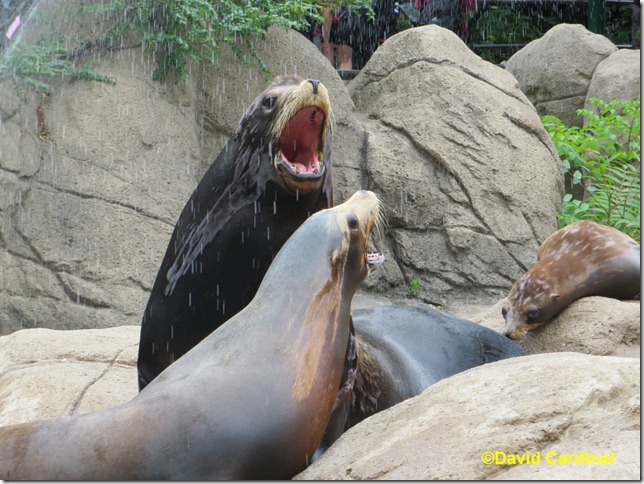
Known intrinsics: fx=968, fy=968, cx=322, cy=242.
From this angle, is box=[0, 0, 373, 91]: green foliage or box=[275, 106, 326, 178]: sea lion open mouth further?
box=[0, 0, 373, 91]: green foliage

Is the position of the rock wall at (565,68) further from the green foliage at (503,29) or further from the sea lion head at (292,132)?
the sea lion head at (292,132)

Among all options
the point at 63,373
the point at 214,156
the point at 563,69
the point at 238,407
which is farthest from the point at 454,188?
the point at 238,407

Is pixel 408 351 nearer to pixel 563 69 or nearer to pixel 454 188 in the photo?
pixel 454 188

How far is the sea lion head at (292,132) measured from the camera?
4.04 metres

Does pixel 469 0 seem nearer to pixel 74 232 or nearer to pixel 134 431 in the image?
pixel 74 232

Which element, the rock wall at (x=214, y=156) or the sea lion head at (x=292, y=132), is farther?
the rock wall at (x=214, y=156)

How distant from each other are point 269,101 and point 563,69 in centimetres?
896

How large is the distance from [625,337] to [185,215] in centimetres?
279

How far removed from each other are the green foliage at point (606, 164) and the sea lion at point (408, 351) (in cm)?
414

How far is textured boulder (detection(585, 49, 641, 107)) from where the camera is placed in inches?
448

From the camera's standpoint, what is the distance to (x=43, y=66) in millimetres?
7637

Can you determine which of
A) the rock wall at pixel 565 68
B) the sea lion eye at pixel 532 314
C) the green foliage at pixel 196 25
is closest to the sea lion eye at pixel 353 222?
the sea lion eye at pixel 532 314

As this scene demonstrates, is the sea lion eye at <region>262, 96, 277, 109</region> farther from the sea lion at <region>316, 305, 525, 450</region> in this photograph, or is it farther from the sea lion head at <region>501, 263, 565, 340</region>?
the sea lion head at <region>501, 263, 565, 340</region>

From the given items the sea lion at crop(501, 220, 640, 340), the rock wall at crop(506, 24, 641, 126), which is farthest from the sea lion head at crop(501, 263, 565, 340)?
the rock wall at crop(506, 24, 641, 126)
